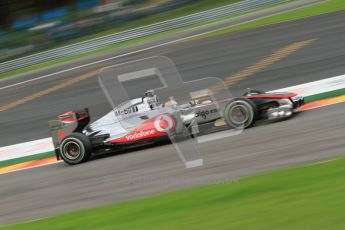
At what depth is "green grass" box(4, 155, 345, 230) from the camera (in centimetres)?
500

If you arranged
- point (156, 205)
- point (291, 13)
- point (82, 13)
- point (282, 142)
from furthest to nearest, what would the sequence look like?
point (82, 13) → point (291, 13) → point (282, 142) → point (156, 205)

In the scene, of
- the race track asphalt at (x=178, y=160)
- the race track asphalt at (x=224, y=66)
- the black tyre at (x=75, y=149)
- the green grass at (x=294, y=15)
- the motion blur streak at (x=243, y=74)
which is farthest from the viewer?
the green grass at (x=294, y=15)

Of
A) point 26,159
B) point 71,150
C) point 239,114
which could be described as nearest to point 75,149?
point 71,150

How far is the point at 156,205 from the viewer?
21.2 feet

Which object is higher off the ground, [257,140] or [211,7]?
[211,7]

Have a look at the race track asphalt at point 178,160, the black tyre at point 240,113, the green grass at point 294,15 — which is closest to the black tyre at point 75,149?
the race track asphalt at point 178,160

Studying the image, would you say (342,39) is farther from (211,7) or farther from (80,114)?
(211,7)

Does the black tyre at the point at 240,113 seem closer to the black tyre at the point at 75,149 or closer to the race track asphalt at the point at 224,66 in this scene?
the black tyre at the point at 75,149

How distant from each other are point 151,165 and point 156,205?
8.85ft

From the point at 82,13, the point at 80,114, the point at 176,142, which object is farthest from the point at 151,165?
the point at 82,13

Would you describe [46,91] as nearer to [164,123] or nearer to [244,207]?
[164,123]

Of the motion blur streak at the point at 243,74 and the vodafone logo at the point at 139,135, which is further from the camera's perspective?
the motion blur streak at the point at 243,74

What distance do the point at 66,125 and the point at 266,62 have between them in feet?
24.4

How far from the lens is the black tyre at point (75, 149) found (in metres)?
10.6
